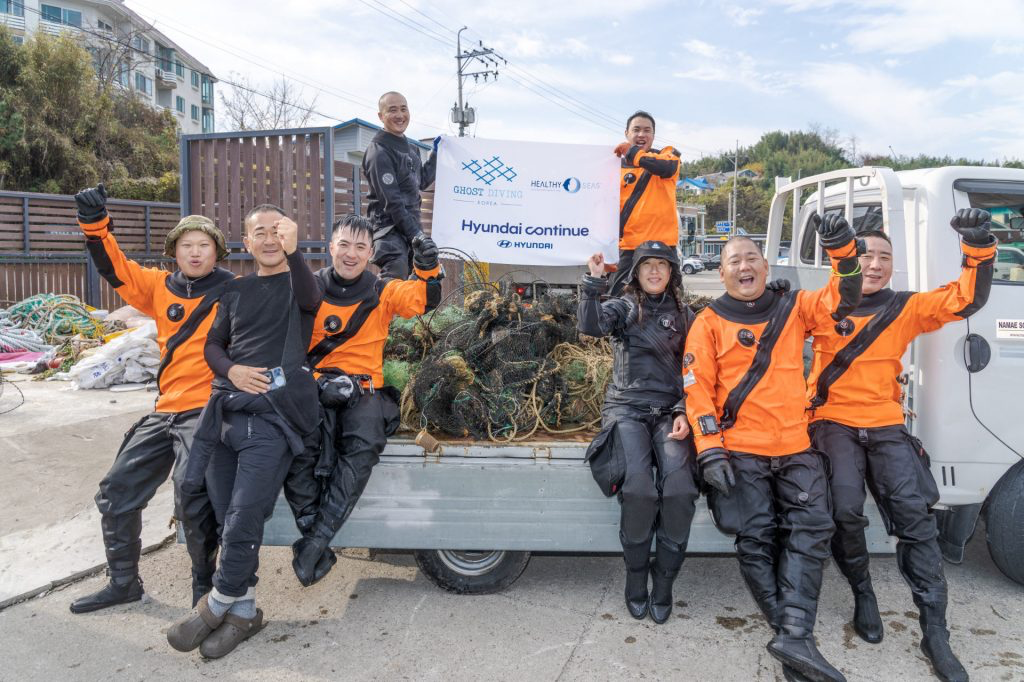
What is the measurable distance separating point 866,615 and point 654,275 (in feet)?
6.08

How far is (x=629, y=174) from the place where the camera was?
17.3 feet

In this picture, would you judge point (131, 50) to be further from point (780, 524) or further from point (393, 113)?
point (780, 524)

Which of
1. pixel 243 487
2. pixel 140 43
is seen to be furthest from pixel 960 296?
pixel 140 43

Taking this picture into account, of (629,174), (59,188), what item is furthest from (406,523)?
(59,188)

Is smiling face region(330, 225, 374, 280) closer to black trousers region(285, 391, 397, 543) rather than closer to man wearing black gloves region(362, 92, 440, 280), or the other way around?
black trousers region(285, 391, 397, 543)

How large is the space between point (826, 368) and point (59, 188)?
24.2 m

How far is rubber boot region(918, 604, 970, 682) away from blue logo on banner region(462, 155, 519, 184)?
3.78 metres

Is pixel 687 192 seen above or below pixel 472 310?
above

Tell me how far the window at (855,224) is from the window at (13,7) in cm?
4784

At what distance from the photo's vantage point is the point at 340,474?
342 centimetres

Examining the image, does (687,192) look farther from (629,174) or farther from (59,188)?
(629,174)

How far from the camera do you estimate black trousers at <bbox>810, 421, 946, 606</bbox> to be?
3.19m

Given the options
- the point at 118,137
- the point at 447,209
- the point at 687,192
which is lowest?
the point at 447,209

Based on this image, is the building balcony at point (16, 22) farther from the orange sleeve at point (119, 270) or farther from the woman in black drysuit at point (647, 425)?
the woman in black drysuit at point (647, 425)
